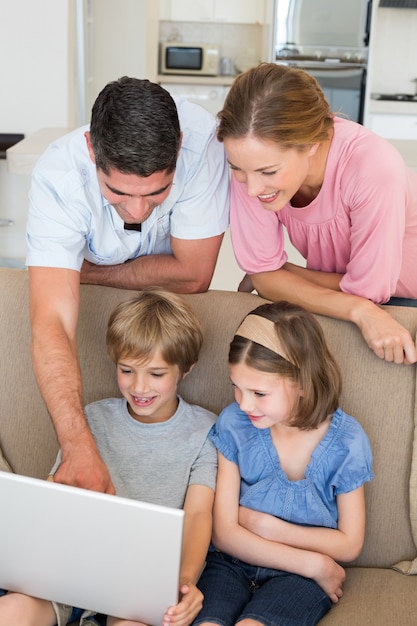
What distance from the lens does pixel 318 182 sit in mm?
1789

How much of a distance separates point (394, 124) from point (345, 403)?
4.60 m

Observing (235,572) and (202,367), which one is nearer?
(235,572)

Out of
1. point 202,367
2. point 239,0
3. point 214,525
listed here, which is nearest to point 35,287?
point 202,367

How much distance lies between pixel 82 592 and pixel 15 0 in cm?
373

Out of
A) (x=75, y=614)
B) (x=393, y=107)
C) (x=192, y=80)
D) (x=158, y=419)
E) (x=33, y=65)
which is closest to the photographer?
(x=75, y=614)

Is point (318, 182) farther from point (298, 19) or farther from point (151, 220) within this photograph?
point (298, 19)

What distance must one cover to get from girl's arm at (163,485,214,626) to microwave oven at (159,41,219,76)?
5470 millimetres

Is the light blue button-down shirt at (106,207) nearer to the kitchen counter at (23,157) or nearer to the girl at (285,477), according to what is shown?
the girl at (285,477)

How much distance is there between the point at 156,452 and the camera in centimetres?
170

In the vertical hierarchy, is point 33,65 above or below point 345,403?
above

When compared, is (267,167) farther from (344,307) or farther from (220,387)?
(220,387)

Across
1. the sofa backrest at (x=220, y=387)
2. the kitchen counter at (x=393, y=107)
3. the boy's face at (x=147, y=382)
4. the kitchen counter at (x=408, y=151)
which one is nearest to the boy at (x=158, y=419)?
the boy's face at (x=147, y=382)

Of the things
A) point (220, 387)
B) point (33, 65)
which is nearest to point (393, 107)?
point (33, 65)

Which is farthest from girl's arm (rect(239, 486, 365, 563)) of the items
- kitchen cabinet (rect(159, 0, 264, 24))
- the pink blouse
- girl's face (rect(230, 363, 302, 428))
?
kitchen cabinet (rect(159, 0, 264, 24))
